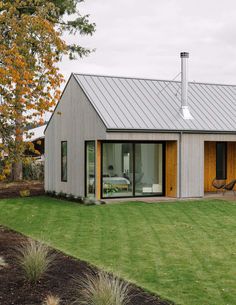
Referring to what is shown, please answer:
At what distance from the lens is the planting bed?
22.4 ft

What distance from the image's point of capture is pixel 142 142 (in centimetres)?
1952

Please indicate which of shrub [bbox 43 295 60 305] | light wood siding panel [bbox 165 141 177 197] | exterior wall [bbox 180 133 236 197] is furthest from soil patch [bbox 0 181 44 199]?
shrub [bbox 43 295 60 305]

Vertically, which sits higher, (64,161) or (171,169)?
(64,161)

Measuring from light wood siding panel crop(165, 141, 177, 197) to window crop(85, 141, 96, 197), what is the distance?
2.93m

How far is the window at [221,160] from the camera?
22484 millimetres

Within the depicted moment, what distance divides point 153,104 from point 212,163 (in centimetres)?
409

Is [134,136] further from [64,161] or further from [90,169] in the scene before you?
[64,161]

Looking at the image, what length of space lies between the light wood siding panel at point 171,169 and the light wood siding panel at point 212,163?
3112mm

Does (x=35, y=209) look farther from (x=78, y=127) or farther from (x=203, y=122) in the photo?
(x=203, y=122)

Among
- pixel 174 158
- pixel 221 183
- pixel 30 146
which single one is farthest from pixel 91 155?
pixel 30 146

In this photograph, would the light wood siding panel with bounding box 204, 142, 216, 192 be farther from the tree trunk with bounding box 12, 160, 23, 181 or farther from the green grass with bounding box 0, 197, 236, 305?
the tree trunk with bounding box 12, 160, 23, 181

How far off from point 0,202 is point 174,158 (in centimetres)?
669

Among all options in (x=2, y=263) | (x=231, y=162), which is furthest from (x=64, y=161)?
(x=2, y=263)

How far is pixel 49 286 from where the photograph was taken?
736 centimetres
